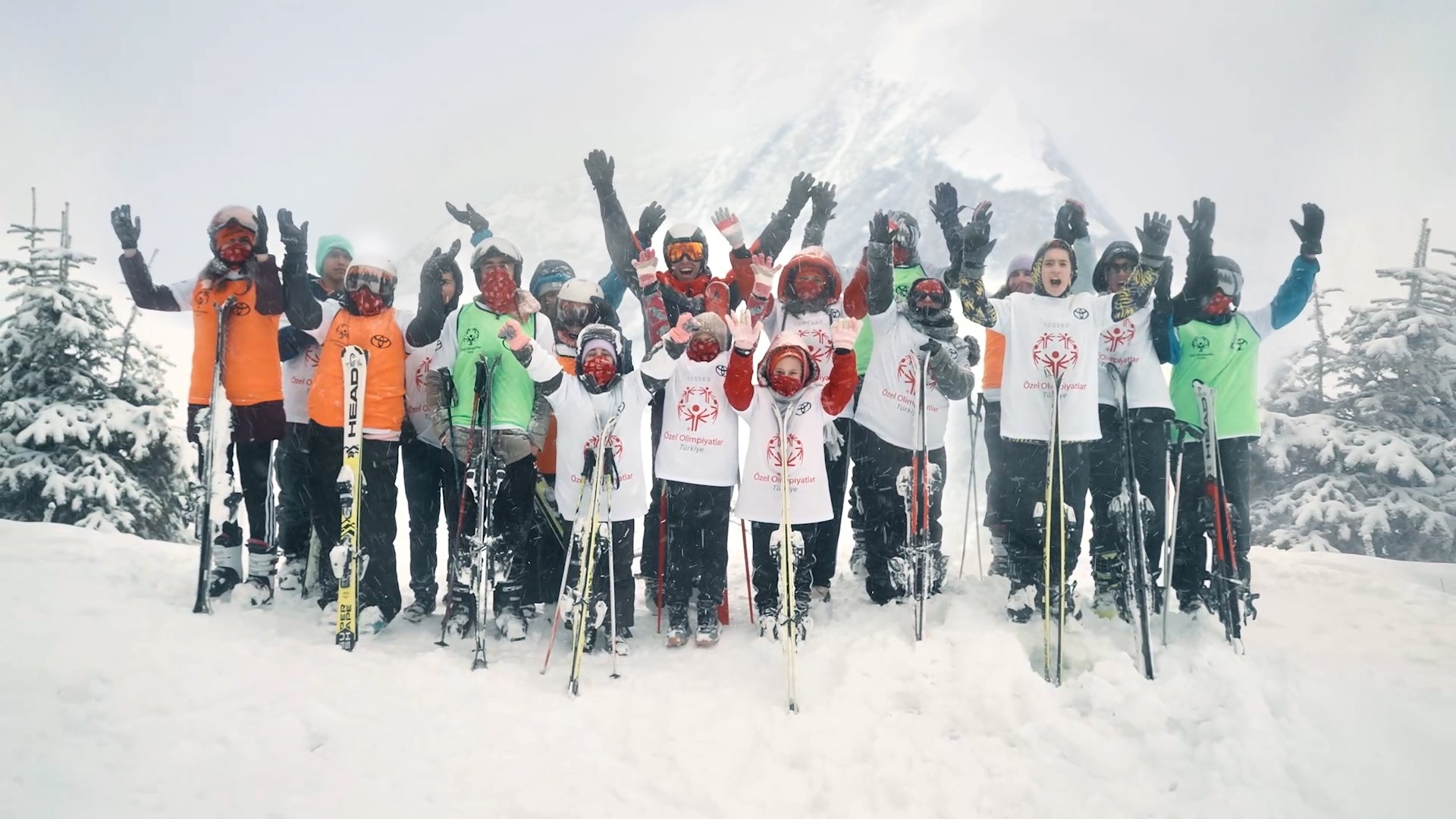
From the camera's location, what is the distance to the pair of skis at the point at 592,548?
4.88 metres

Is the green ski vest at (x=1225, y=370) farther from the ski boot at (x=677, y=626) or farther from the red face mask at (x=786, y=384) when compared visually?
the ski boot at (x=677, y=626)

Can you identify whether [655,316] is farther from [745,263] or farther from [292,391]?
[292,391]

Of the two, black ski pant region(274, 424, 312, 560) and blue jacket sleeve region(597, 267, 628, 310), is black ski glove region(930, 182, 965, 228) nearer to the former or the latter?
blue jacket sleeve region(597, 267, 628, 310)

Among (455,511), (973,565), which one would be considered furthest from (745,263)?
(973,565)

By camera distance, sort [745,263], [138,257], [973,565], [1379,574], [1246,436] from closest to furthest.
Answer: [138,257] → [1246,436] → [745,263] → [1379,574] → [973,565]

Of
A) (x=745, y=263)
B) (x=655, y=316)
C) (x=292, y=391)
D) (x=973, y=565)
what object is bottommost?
(x=973, y=565)

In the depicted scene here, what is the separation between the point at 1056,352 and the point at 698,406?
2.24 m

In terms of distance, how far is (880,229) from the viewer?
5.50 metres

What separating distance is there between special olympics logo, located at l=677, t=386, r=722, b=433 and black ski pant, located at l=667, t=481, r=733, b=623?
1.34ft

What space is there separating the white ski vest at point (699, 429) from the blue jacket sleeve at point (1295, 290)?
3646 mm

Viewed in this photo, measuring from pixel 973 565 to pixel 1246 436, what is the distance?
557 centimetres

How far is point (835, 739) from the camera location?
166 inches

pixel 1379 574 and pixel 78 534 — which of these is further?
pixel 1379 574

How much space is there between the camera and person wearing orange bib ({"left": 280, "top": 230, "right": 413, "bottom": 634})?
5.29 m
